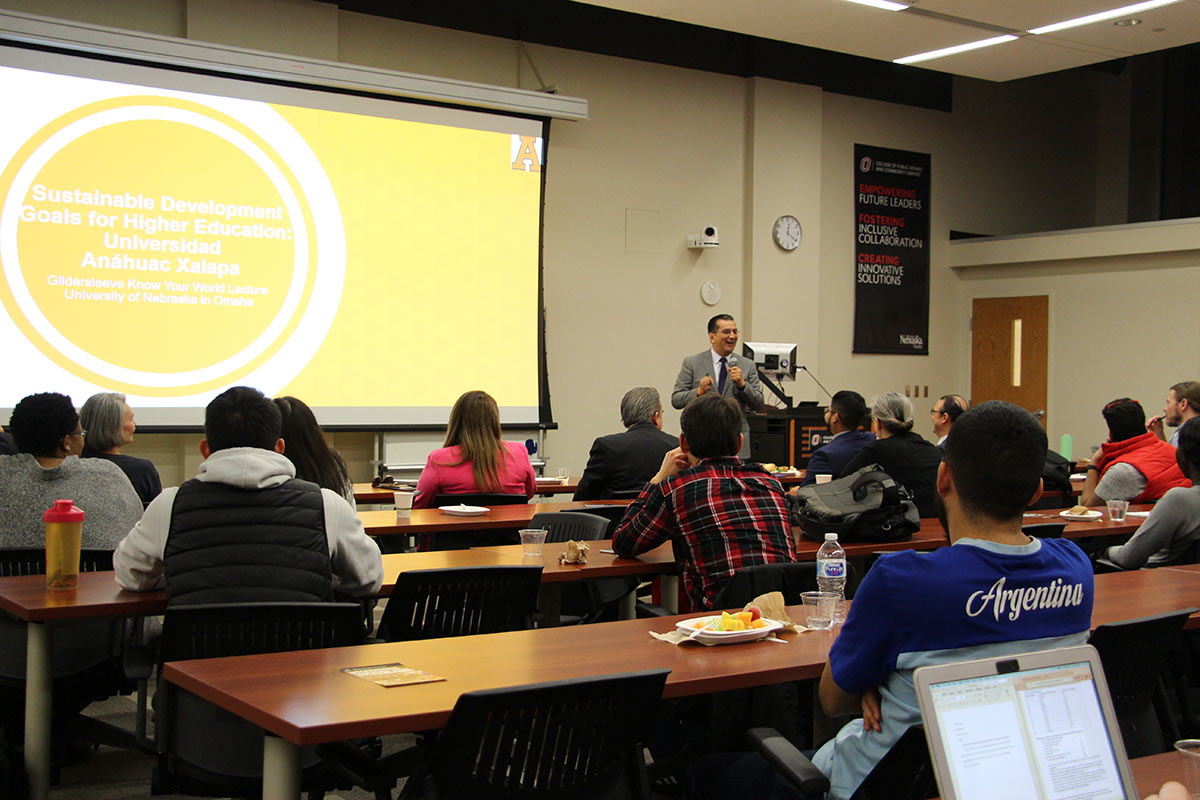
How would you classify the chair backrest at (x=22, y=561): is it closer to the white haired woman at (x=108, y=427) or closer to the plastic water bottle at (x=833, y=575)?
the white haired woman at (x=108, y=427)

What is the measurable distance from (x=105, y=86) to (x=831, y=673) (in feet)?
21.1

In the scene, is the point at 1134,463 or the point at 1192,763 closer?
the point at 1192,763

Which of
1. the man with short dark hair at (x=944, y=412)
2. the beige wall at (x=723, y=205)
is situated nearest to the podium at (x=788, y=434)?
the beige wall at (x=723, y=205)

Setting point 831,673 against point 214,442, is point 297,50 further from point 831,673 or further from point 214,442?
point 831,673

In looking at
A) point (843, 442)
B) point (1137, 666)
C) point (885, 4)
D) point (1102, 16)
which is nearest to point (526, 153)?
point (885, 4)

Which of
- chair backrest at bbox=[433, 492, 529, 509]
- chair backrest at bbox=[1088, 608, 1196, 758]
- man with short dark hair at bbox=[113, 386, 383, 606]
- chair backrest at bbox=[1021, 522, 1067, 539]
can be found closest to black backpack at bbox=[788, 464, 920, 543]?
chair backrest at bbox=[1021, 522, 1067, 539]

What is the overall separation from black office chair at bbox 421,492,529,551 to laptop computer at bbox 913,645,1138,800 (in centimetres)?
321

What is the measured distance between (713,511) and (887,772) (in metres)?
1.57

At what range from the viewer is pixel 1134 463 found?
5.66 m

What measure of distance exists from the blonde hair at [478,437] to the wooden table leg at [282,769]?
9.90 ft

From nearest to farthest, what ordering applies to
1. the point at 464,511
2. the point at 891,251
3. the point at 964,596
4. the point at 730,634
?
the point at 964,596 → the point at 730,634 → the point at 464,511 → the point at 891,251

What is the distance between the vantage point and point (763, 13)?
776 cm

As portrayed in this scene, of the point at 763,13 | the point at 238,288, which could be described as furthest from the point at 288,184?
the point at 763,13

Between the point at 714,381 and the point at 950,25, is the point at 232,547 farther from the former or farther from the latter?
the point at 950,25
